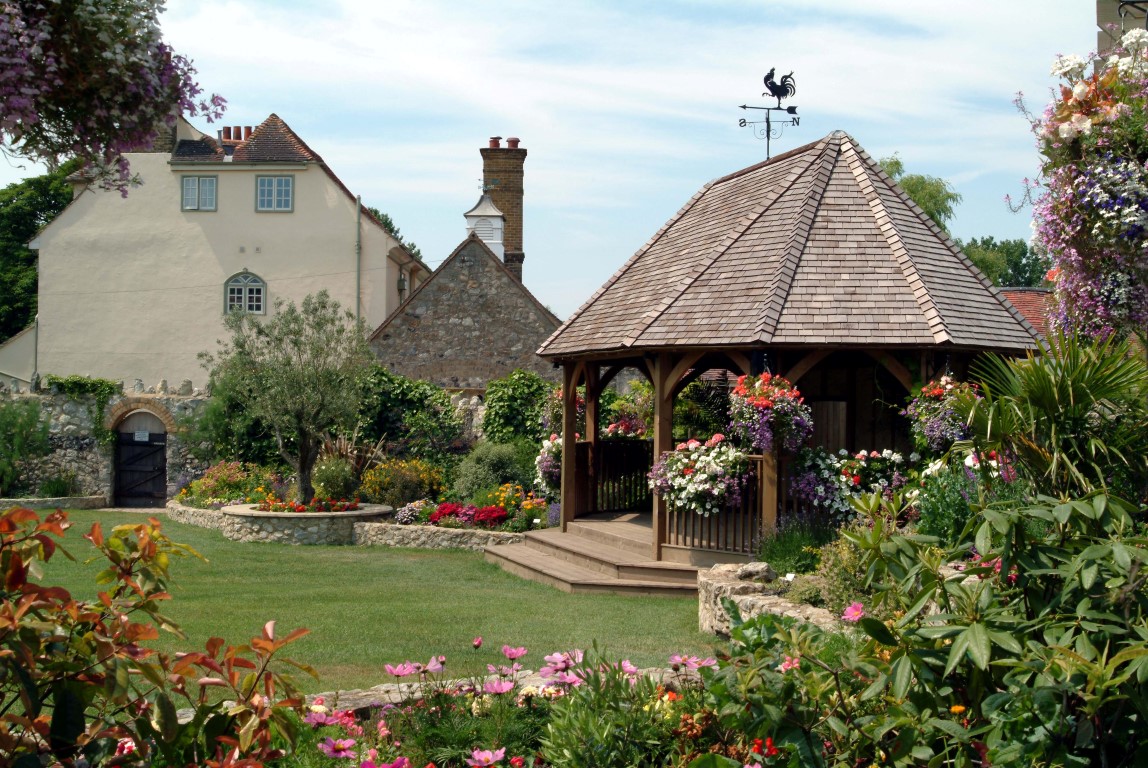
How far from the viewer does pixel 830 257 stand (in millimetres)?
13602

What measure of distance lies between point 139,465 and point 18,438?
2.86 metres

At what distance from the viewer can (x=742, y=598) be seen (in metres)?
9.98

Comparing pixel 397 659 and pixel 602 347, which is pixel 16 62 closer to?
pixel 397 659

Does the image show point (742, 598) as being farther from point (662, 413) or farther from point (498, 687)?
point (498, 687)

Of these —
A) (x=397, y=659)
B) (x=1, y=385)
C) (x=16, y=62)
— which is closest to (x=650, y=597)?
(x=397, y=659)

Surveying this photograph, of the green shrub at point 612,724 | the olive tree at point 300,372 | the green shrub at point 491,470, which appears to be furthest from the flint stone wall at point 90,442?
the green shrub at point 612,724

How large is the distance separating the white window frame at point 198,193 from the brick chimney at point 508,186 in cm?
855

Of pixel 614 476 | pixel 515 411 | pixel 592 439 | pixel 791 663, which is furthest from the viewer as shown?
pixel 515 411

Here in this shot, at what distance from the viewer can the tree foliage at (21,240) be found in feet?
142

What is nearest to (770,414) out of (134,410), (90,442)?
(134,410)

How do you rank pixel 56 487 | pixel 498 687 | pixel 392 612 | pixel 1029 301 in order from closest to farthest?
pixel 498 687, pixel 392 612, pixel 56 487, pixel 1029 301

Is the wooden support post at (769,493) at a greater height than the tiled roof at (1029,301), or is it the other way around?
the tiled roof at (1029,301)

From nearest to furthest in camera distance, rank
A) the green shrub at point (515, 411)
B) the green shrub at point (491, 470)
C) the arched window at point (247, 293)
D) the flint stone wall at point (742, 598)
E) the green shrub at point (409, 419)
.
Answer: the flint stone wall at point (742, 598)
the green shrub at point (491, 470)
the green shrub at point (515, 411)
the green shrub at point (409, 419)
the arched window at point (247, 293)

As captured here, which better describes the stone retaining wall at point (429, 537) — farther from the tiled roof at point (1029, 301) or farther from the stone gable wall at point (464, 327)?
the tiled roof at point (1029, 301)
